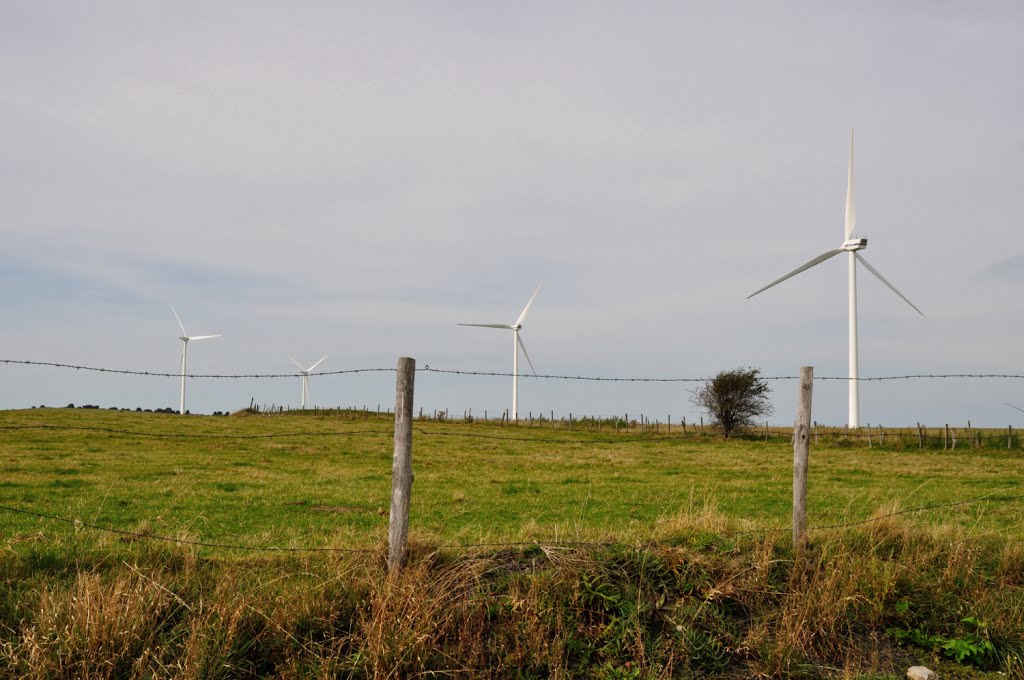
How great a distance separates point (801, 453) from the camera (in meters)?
8.16

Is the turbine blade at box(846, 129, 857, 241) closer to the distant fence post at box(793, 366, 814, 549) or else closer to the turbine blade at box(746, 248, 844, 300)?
the turbine blade at box(746, 248, 844, 300)

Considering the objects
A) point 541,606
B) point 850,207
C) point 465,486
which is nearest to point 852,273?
point 850,207

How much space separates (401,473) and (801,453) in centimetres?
423

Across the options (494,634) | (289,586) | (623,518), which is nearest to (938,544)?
(494,634)

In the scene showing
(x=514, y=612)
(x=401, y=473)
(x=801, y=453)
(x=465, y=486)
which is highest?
(x=801, y=453)

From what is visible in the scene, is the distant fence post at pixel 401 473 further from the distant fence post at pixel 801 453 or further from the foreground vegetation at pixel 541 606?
the distant fence post at pixel 801 453

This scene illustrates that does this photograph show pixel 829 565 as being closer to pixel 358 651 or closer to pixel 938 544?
pixel 938 544

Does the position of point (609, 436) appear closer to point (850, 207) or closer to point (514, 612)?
point (850, 207)

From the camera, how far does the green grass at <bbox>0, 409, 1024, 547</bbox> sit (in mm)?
13570

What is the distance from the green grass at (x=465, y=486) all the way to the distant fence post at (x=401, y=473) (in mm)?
509

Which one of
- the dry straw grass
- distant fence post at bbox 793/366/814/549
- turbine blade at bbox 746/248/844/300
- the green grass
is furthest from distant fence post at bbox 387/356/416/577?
turbine blade at bbox 746/248/844/300

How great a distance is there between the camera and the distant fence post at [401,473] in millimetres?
6770

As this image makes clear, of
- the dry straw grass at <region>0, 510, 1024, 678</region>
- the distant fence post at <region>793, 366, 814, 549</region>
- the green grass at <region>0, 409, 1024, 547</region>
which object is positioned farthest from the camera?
the green grass at <region>0, 409, 1024, 547</region>

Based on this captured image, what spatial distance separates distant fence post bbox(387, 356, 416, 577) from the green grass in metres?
0.51
